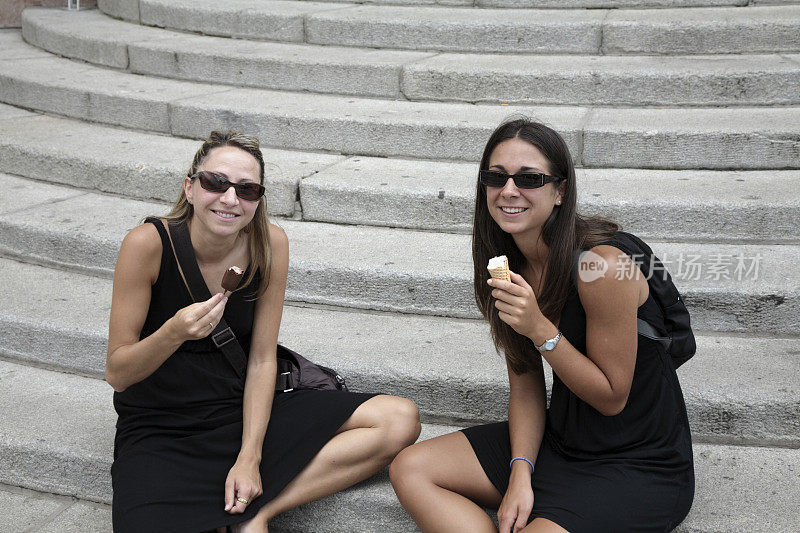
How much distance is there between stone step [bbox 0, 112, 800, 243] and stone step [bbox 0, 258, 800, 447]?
2.14 feet

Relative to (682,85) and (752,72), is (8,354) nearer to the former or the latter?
(682,85)

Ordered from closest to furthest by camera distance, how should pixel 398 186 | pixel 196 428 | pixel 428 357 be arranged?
pixel 196 428 < pixel 428 357 < pixel 398 186

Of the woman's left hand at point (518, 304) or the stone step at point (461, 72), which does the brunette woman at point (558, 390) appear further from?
the stone step at point (461, 72)

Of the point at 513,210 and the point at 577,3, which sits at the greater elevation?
the point at 577,3

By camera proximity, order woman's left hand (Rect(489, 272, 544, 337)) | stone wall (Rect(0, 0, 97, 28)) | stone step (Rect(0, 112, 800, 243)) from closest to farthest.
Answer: woman's left hand (Rect(489, 272, 544, 337)) < stone step (Rect(0, 112, 800, 243)) < stone wall (Rect(0, 0, 97, 28))

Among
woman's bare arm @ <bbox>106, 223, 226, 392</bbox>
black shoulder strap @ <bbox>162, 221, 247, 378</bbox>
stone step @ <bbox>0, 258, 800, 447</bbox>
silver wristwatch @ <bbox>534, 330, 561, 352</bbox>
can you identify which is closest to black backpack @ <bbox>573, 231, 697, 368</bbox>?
silver wristwatch @ <bbox>534, 330, 561, 352</bbox>

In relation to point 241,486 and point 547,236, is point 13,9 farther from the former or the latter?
point 547,236

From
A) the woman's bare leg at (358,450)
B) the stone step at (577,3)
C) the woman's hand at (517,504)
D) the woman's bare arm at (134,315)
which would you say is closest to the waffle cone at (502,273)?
the woman's hand at (517,504)

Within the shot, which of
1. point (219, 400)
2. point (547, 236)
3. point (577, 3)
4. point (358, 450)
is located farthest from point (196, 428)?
point (577, 3)

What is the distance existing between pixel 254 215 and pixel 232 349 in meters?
0.45

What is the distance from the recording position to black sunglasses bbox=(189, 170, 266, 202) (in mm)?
2648

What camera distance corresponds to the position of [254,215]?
281 cm

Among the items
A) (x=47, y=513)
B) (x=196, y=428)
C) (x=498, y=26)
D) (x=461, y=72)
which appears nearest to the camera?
(x=196, y=428)

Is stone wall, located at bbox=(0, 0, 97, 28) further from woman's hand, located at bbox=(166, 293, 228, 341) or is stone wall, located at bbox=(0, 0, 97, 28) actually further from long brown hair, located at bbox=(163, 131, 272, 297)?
woman's hand, located at bbox=(166, 293, 228, 341)
